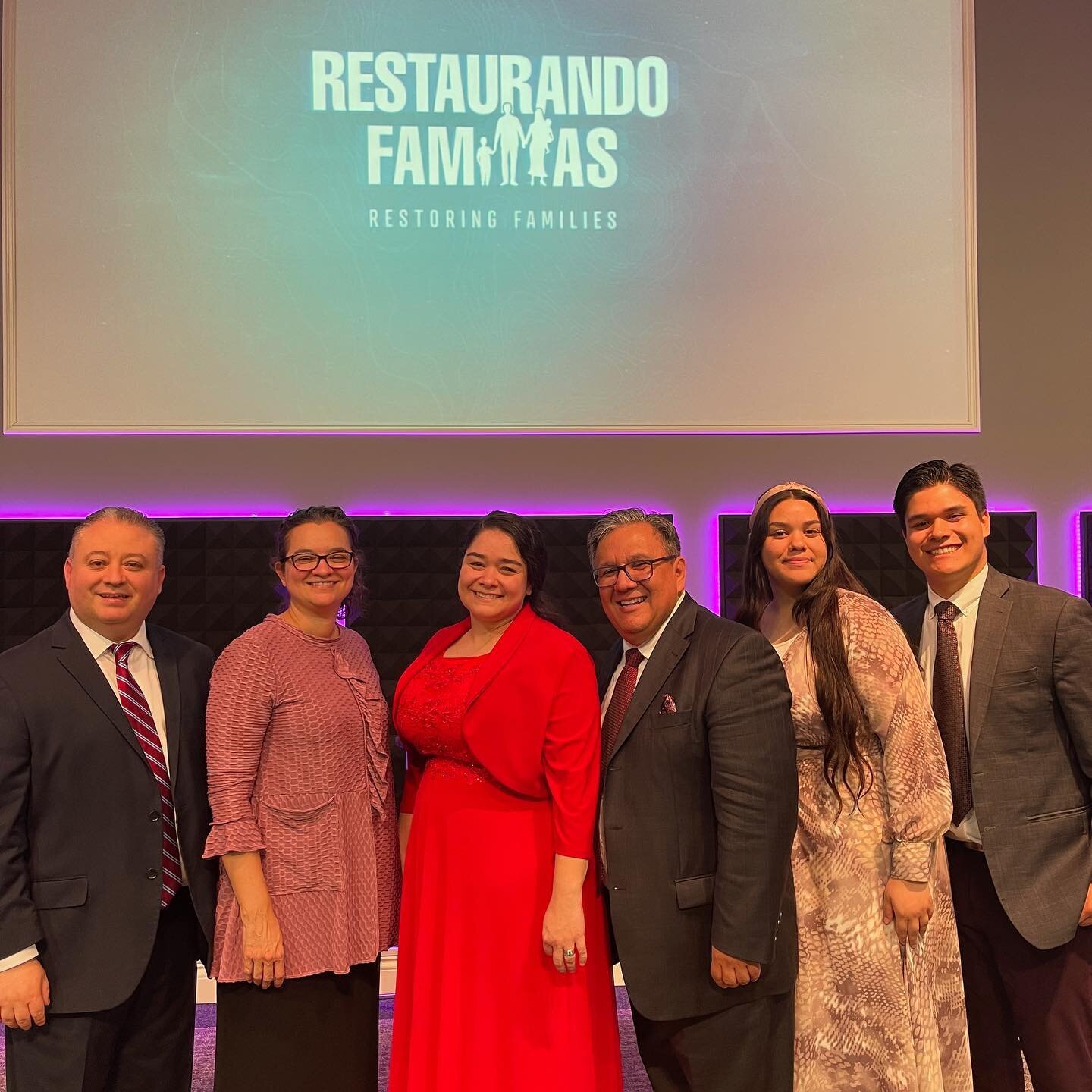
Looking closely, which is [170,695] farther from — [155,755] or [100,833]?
[100,833]

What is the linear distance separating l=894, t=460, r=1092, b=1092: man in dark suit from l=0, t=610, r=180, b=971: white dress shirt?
189cm

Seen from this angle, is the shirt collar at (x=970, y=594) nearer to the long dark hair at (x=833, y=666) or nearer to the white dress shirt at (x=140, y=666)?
the long dark hair at (x=833, y=666)

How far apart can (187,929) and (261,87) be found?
10.3 ft

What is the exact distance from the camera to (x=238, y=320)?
371 cm

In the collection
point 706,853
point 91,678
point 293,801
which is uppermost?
point 91,678

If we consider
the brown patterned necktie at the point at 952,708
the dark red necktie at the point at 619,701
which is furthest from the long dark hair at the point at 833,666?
the dark red necktie at the point at 619,701

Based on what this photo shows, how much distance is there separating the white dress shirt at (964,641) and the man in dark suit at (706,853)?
52 cm

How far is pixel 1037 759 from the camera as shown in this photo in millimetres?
2223

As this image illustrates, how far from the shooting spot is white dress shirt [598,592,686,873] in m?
2.11

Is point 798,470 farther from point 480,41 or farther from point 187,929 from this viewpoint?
point 187,929

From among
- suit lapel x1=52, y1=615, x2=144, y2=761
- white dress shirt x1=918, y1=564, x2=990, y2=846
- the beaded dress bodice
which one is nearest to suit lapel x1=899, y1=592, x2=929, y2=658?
white dress shirt x1=918, y1=564, x2=990, y2=846

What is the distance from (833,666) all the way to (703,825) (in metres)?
0.46

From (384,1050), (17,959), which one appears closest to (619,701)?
(17,959)

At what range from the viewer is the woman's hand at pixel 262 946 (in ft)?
6.72
